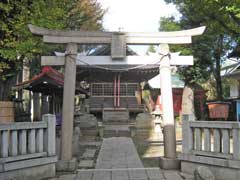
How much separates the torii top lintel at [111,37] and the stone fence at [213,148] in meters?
2.58

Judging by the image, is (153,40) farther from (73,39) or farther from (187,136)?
(187,136)

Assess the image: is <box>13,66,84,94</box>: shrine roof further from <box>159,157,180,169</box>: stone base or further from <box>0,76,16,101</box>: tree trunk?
<box>159,157,180,169</box>: stone base

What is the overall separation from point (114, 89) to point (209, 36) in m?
10.7

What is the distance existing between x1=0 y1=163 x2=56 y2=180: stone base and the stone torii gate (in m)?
0.84

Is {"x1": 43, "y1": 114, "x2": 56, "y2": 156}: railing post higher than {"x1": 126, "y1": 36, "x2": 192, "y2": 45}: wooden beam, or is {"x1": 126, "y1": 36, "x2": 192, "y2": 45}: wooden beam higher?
{"x1": 126, "y1": 36, "x2": 192, "y2": 45}: wooden beam

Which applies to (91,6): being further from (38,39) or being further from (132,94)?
(38,39)

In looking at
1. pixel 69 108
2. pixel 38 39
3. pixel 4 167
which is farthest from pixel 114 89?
pixel 4 167

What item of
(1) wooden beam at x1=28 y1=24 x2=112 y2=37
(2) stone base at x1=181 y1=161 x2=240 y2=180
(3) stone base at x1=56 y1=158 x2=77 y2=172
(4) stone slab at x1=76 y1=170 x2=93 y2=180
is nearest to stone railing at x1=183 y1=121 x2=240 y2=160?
(2) stone base at x1=181 y1=161 x2=240 y2=180

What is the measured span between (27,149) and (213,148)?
4.21 meters

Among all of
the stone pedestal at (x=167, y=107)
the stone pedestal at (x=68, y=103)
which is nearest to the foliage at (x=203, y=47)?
the stone pedestal at (x=167, y=107)

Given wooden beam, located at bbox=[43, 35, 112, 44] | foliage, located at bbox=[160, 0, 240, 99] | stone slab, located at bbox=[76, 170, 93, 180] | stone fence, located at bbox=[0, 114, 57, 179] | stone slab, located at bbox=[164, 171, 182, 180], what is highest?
foliage, located at bbox=[160, 0, 240, 99]

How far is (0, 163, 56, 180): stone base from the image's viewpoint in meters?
7.68

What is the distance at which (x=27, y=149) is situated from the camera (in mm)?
8383

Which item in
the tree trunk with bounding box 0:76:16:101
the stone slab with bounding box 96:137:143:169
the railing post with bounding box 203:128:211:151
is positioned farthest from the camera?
the tree trunk with bounding box 0:76:16:101
